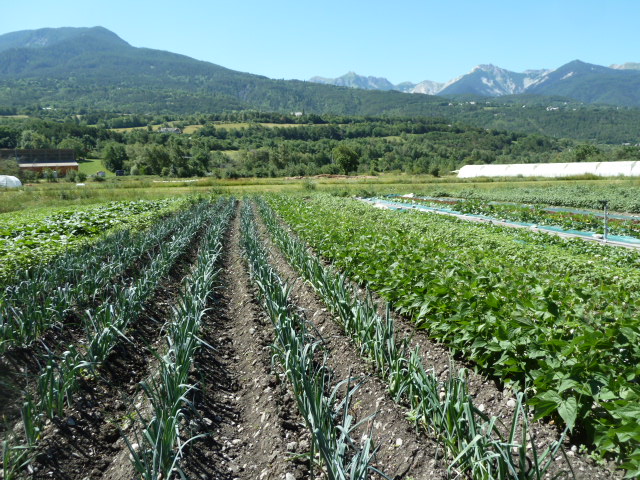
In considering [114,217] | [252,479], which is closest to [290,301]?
[252,479]

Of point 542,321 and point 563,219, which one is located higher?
point 542,321

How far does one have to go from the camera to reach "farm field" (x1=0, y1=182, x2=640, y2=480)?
8.49 ft

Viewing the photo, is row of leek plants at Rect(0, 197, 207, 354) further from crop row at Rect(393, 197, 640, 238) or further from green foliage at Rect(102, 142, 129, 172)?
green foliage at Rect(102, 142, 129, 172)

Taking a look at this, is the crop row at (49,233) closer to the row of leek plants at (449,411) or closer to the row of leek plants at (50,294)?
the row of leek plants at (50,294)

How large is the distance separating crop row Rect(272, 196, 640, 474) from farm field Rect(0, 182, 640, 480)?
2 cm

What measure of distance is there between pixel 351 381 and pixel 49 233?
448 inches

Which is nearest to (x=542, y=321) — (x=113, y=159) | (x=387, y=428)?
(x=387, y=428)

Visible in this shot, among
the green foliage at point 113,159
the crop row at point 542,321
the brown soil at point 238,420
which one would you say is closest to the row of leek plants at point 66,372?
the brown soil at point 238,420

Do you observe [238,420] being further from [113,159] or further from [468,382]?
[113,159]

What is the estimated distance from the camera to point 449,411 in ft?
8.75

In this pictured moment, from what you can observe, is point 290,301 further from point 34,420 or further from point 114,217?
point 114,217

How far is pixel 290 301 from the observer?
6184mm

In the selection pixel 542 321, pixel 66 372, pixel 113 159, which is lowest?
pixel 66 372

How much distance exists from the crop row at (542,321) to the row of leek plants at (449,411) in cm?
36
